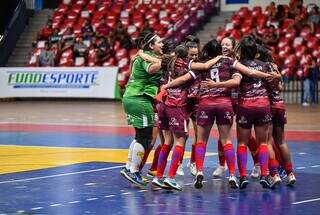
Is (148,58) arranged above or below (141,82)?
above

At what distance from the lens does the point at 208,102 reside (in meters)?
12.3

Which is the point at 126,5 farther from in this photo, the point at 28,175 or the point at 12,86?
the point at 28,175

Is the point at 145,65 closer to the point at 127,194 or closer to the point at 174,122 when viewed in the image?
the point at 174,122

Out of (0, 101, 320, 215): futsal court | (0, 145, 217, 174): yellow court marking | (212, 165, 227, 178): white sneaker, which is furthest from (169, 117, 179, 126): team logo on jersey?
(0, 145, 217, 174): yellow court marking

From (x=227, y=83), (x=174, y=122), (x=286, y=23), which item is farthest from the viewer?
(x=286, y=23)

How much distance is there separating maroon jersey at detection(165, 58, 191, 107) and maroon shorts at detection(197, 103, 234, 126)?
0.29 m

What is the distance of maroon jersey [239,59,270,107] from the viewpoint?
12.4 metres

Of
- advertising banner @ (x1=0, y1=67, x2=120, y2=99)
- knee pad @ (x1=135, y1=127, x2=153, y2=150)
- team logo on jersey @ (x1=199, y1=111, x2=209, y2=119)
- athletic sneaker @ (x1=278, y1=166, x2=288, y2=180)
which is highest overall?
team logo on jersey @ (x1=199, y1=111, x2=209, y2=119)

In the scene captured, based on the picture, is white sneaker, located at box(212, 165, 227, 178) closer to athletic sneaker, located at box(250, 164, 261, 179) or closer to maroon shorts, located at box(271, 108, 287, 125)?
athletic sneaker, located at box(250, 164, 261, 179)

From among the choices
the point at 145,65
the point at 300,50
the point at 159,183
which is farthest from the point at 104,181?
the point at 300,50

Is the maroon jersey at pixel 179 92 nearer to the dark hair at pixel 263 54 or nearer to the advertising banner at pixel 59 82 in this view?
the dark hair at pixel 263 54

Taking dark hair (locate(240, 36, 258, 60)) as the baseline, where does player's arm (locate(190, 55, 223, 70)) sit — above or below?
below

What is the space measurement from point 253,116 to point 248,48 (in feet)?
3.14

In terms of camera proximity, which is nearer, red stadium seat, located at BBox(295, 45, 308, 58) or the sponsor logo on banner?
red stadium seat, located at BBox(295, 45, 308, 58)
